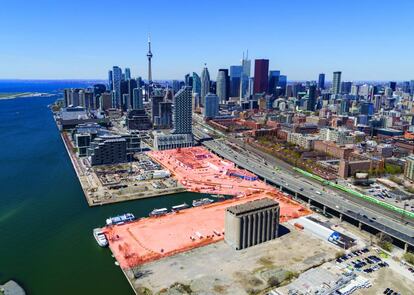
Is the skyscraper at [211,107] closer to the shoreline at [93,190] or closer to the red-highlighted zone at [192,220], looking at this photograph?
the red-highlighted zone at [192,220]

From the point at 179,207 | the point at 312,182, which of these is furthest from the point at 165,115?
the point at 179,207

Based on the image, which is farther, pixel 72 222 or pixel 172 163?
pixel 172 163

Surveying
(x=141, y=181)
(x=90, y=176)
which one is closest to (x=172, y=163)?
(x=141, y=181)

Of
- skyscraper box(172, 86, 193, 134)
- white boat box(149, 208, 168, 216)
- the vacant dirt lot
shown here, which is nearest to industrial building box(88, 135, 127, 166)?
skyscraper box(172, 86, 193, 134)

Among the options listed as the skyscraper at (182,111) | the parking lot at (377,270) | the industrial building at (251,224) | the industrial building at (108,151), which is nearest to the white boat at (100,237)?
the industrial building at (251,224)

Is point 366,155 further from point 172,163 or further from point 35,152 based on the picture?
point 35,152

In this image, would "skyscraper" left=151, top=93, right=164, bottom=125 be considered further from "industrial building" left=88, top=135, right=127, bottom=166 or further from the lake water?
"industrial building" left=88, top=135, right=127, bottom=166
